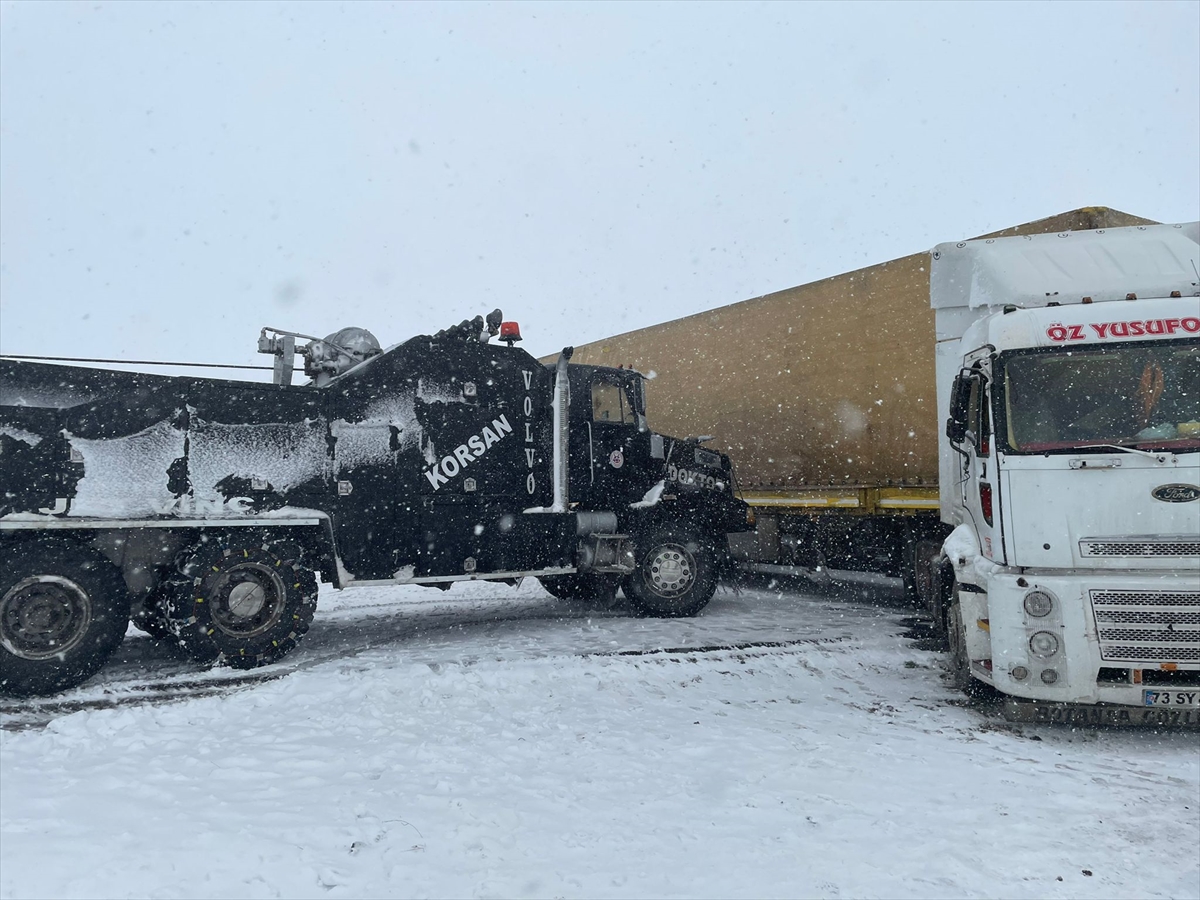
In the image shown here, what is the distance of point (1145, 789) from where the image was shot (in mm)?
4715

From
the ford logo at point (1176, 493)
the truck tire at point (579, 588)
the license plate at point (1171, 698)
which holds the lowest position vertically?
the license plate at point (1171, 698)

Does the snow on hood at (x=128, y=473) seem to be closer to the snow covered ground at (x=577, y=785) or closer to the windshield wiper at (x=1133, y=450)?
the snow covered ground at (x=577, y=785)

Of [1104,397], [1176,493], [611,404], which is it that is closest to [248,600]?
[611,404]

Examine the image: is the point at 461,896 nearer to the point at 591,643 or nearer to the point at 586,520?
the point at 591,643

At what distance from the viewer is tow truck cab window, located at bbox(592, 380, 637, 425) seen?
9672 millimetres

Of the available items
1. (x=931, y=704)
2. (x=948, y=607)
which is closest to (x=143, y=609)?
(x=931, y=704)

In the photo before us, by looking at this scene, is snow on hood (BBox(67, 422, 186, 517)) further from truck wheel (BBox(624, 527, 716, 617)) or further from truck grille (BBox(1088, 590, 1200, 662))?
truck grille (BBox(1088, 590, 1200, 662))

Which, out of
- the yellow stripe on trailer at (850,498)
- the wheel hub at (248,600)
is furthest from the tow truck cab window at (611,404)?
the wheel hub at (248,600)

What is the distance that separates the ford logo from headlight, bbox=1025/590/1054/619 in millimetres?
932

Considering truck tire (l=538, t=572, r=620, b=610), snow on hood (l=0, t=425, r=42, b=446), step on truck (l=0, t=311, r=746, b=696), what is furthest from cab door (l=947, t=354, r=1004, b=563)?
snow on hood (l=0, t=425, r=42, b=446)

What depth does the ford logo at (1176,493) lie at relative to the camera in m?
5.54

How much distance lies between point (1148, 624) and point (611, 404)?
5646 mm

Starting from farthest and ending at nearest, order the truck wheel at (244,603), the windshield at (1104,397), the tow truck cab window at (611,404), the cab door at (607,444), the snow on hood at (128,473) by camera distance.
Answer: the tow truck cab window at (611,404) → the cab door at (607,444) → the truck wheel at (244,603) → the snow on hood at (128,473) → the windshield at (1104,397)

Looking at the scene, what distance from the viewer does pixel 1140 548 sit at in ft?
18.2
